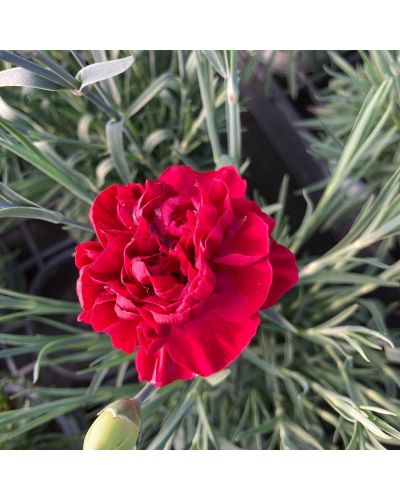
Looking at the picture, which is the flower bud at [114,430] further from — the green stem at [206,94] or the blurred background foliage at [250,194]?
the green stem at [206,94]

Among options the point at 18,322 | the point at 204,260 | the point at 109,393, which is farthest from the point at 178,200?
the point at 18,322

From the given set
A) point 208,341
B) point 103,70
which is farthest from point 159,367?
point 103,70

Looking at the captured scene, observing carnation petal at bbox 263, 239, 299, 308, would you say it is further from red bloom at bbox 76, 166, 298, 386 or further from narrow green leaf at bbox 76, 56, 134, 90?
narrow green leaf at bbox 76, 56, 134, 90

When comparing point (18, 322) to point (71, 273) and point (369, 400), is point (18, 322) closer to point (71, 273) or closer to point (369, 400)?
point (71, 273)

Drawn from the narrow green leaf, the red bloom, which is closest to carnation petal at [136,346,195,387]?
the red bloom

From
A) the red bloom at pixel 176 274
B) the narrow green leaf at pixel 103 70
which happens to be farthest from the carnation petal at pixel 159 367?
the narrow green leaf at pixel 103 70

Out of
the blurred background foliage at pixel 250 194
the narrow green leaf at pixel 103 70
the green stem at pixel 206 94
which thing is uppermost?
the narrow green leaf at pixel 103 70

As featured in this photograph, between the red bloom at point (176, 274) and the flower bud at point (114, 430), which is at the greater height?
the red bloom at point (176, 274)

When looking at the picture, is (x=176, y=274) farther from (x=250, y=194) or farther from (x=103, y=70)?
(x=250, y=194)
